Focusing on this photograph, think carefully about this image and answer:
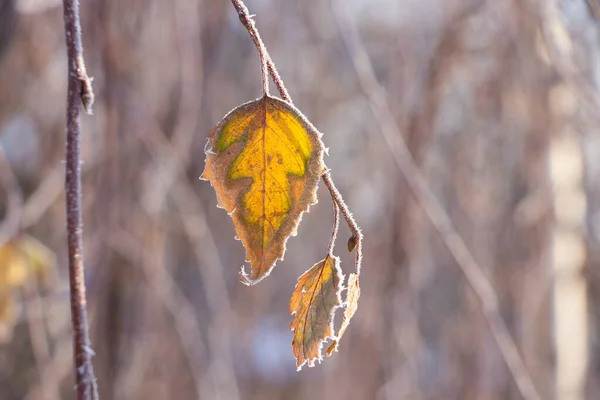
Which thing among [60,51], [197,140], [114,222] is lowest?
[114,222]

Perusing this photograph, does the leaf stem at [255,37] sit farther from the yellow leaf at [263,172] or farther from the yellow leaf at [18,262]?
the yellow leaf at [18,262]

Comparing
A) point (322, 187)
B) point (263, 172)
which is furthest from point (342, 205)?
point (322, 187)

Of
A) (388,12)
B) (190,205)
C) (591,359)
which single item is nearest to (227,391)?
(190,205)

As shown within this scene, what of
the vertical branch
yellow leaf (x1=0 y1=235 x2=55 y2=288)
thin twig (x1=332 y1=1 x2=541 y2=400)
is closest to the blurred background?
yellow leaf (x1=0 y1=235 x2=55 y2=288)

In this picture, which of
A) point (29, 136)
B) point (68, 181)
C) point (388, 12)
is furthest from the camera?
point (29, 136)

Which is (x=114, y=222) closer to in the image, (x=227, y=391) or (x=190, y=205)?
(x=190, y=205)

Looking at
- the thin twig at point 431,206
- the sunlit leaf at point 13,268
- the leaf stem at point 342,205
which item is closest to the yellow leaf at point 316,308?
the leaf stem at point 342,205
